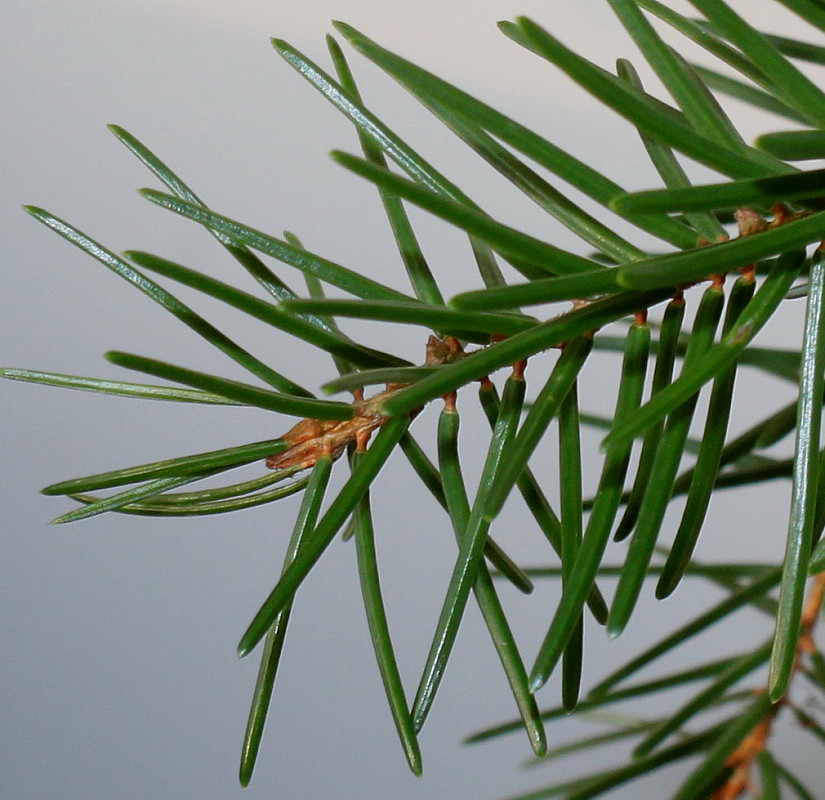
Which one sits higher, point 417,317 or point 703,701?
point 417,317

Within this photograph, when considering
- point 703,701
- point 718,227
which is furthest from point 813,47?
point 703,701

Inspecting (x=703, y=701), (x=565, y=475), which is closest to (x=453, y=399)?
(x=565, y=475)

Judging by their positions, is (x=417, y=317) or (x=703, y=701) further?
(x=703, y=701)

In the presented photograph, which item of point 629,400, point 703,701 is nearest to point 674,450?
point 629,400

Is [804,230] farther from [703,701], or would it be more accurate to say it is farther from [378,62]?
[703,701]

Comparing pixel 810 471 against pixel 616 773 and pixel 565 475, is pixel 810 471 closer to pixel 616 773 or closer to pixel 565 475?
pixel 565 475

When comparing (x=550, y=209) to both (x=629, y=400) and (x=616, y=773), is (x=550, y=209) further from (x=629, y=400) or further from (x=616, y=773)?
(x=616, y=773)

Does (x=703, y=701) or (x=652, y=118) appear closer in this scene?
(x=652, y=118)
